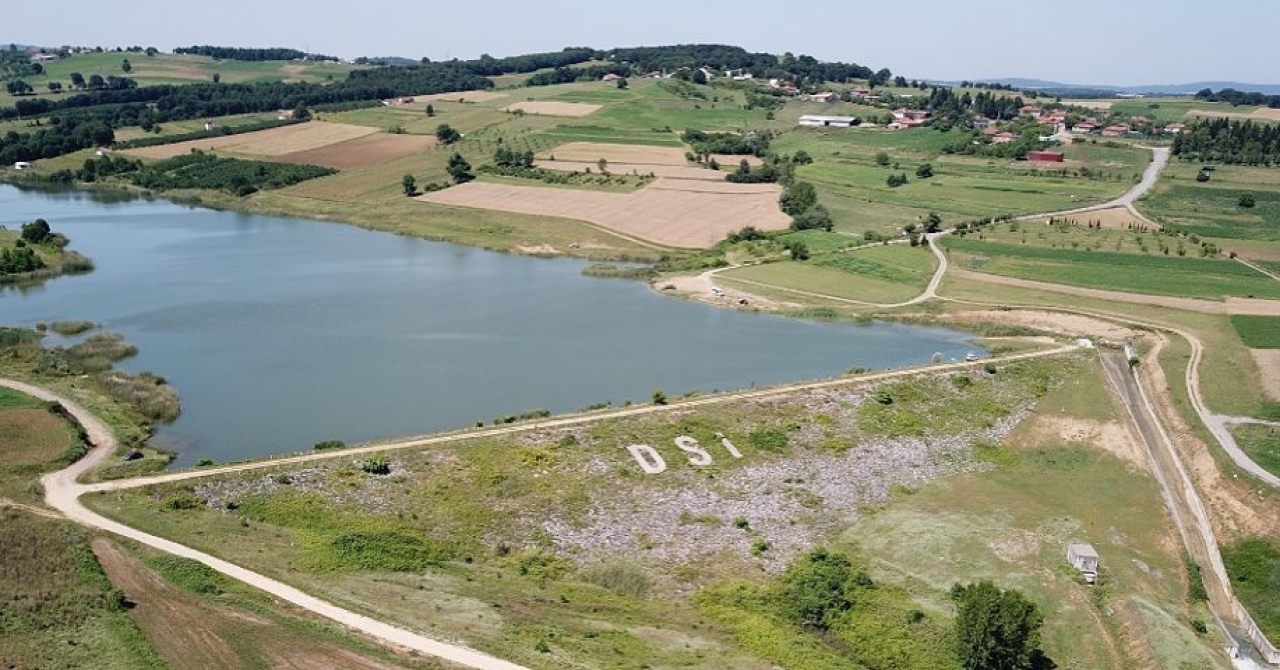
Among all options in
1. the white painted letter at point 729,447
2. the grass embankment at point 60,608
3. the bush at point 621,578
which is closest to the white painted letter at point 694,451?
the white painted letter at point 729,447

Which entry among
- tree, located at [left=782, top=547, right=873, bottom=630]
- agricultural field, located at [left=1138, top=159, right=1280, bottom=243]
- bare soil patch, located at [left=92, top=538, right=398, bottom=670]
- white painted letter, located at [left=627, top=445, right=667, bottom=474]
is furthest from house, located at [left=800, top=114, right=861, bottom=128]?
bare soil patch, located at [left=92, top=538, right=398, bottom=670]

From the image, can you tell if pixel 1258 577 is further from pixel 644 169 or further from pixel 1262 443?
pixel 644 169

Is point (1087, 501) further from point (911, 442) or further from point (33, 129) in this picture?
point (33, 129)

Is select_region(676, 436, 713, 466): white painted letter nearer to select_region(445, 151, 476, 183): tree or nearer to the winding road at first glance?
the winding road

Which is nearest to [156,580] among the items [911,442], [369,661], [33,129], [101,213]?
[369,661]

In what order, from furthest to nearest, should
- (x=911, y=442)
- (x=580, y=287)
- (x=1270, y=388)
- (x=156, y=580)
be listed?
(x=580, y=287) → (x=1270, y=388) → (x=911, y=442) → (x=156, y=580)

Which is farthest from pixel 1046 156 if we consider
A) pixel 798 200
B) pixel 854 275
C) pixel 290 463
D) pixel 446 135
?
pixel 290 463
